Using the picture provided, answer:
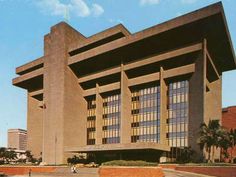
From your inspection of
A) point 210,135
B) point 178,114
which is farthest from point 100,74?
point 210,135

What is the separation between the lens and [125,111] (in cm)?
6744

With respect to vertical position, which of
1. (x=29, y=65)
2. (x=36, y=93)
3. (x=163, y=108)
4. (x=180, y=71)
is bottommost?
(x=163, y=108)

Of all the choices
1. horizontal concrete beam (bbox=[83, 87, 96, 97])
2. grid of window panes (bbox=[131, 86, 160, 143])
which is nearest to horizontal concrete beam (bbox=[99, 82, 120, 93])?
horizontal concrete beam (bbox=[83, 87, 96, 97])

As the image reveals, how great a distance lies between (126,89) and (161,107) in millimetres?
9532

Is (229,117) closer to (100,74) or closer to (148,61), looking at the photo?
(148,61)

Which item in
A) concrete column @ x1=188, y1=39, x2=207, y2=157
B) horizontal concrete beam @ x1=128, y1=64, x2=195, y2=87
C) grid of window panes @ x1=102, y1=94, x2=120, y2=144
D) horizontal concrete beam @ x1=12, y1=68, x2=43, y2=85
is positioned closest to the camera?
concrete column @ x1=188, y1=39, x2=207, y2=157

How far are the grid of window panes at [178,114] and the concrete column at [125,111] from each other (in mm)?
8728

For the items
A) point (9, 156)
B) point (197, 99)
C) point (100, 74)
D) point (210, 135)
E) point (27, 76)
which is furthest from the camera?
point (9, 156)

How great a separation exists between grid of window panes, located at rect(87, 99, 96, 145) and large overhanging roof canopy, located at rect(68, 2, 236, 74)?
882 centimetres

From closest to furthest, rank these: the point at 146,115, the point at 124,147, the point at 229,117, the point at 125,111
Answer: the point at 124,147
the point at 146,115
the point at 125,111
the point at 229,117

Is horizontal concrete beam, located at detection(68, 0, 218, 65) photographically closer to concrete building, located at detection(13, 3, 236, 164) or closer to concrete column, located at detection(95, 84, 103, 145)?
concrete building, located at detection(13, 3, 236, 164)

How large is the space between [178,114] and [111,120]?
1718 centimetres

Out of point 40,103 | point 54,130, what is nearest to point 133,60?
Answer: point 54,130

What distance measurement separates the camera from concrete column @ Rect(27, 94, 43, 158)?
8881cm
